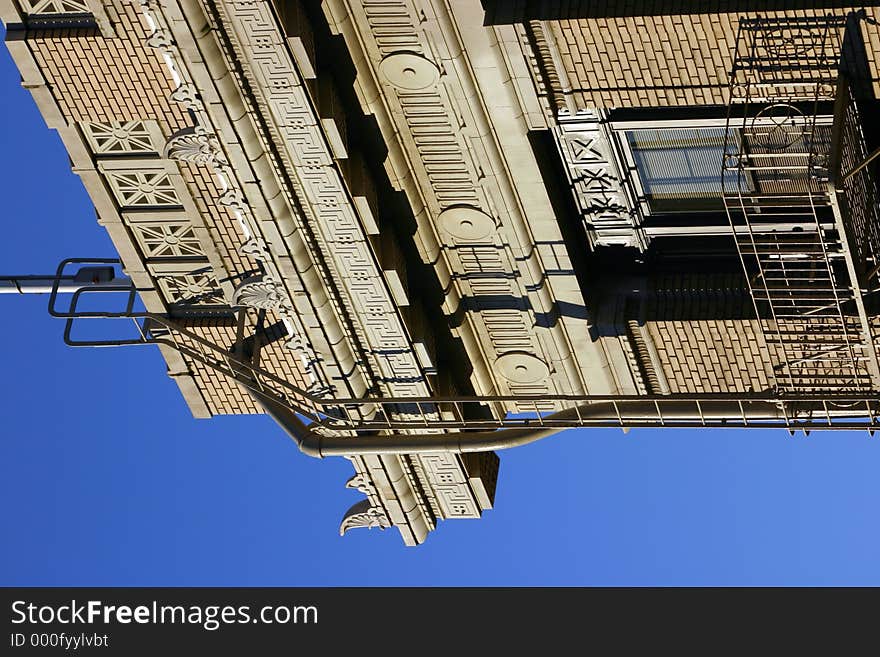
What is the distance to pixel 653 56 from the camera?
31234 mm

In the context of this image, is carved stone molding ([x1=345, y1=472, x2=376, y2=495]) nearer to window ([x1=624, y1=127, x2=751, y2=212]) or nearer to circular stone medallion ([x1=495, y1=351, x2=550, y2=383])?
circular stone medallion ([x1=495, y1=351, x2=550, y2=383])

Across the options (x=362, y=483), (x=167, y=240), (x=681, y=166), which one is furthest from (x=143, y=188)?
(x=681, y=166)

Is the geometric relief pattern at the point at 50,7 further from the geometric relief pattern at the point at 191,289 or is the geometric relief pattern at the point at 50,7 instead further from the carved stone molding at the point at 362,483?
the carved stone molding at the point at 362,483

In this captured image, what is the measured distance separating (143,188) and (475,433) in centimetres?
721

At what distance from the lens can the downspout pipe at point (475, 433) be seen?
3366cm

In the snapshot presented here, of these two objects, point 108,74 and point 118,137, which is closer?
point 108,74

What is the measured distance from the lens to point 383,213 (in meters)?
33.9

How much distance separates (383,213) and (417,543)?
24.8ft

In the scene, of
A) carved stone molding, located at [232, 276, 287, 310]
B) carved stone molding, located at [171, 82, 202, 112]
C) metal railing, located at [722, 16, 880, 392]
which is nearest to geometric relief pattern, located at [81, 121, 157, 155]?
carved stone molding, located at [171, 82, 202, 112]

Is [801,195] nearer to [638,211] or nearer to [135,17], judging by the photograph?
[638,211]

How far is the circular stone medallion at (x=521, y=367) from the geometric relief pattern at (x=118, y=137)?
7.27 meters

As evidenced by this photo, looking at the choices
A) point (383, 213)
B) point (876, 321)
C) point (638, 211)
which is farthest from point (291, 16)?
point (876, 321)

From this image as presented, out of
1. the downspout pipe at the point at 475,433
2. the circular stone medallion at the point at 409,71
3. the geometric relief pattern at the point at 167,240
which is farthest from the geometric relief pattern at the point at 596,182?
the geometric relief pattern at the point at 167,240

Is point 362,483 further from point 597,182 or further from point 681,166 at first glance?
point 681,166
